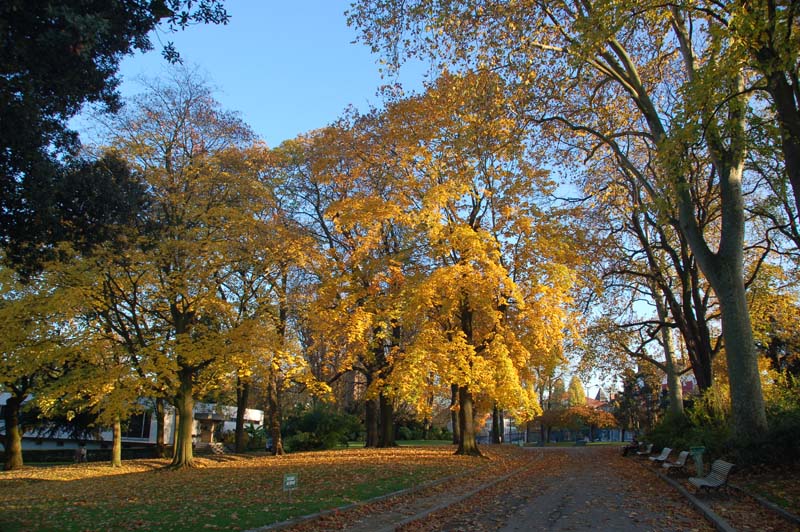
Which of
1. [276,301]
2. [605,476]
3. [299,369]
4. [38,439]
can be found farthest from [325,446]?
[605,476]

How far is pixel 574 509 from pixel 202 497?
7.65 m

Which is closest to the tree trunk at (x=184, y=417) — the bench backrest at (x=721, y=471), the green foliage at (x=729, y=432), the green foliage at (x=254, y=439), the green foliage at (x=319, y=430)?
the green foliage at (x=319, y=430)

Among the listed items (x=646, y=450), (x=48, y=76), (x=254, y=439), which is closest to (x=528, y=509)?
(x=48, y=76)

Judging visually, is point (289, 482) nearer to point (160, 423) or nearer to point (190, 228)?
point (190, 228)

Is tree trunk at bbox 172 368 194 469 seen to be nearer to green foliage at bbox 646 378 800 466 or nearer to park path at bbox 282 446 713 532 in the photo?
park path at bbox 282 446 713 532

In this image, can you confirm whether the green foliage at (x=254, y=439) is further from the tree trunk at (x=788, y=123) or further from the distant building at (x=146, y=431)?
the tree trunk at (x=788, y=123)

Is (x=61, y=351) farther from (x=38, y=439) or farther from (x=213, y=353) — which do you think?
(x=38, y=439)

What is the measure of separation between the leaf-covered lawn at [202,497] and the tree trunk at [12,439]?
795cm

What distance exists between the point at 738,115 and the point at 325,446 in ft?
101

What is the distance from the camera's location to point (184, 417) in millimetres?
20656

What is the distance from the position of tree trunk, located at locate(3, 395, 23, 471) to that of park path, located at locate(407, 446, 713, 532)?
23.3 m

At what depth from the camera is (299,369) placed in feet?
66.6

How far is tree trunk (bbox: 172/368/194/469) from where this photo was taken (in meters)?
20.5

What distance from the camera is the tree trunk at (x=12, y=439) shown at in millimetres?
24969
